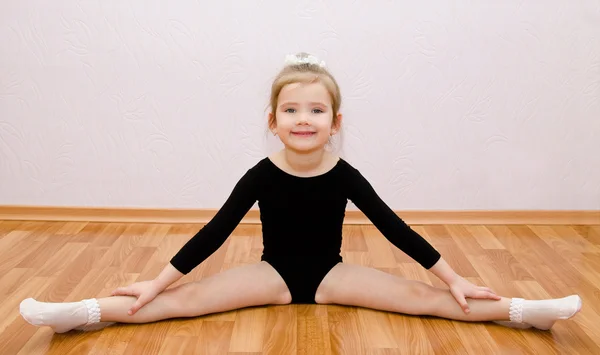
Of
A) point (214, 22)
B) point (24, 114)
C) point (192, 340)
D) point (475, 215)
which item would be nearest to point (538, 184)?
point (475, 215)

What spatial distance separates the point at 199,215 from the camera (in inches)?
97.3

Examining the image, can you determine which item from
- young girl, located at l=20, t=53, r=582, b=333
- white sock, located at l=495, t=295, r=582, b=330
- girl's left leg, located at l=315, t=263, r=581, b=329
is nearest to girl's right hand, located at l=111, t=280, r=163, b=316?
young girl, located at l=20, t=53, r=582, b=333

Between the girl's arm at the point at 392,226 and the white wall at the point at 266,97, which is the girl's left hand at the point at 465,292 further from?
the white wall at the point at 266,97

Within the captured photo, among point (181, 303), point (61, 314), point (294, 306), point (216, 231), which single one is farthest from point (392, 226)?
point (61, 314)

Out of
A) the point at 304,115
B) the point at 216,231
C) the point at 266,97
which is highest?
the point at 304,115

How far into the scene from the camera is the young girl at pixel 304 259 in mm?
1674

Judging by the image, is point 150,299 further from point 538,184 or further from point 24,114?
point 538,184

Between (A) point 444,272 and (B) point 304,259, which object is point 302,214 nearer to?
(B) point 304,259

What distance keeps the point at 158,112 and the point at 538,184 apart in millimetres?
Result: 1187

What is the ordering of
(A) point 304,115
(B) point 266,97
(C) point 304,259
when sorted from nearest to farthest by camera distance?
(A) point 304,115, (C) point 304,259, (B) point 266,97

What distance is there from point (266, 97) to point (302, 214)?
662 millimetres

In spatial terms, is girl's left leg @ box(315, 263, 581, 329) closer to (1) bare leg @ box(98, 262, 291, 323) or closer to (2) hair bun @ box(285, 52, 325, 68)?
(1) bare leg @ box(98, 262, 291, 323)

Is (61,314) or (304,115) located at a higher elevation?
(304,115)

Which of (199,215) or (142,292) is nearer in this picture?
(142,292)
